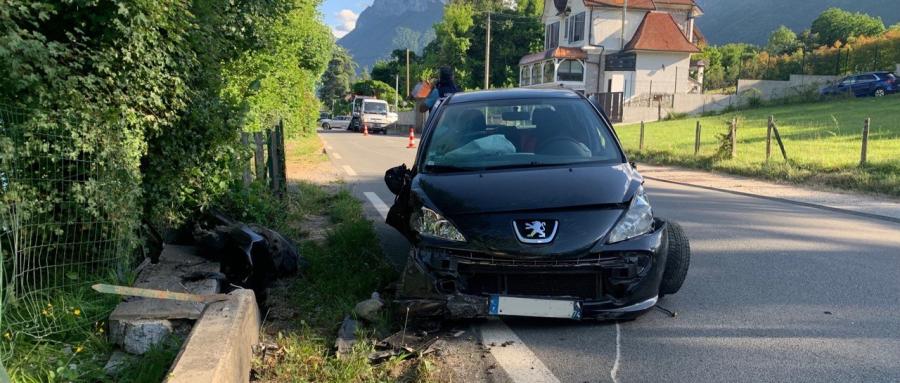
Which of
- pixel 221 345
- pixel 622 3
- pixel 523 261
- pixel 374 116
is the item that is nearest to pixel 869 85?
pixel 622 3

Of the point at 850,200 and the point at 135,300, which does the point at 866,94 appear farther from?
the point at 135,300

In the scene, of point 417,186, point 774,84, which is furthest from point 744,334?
point 774,84

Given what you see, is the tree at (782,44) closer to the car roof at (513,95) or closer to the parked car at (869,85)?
the parked car at (869,85)

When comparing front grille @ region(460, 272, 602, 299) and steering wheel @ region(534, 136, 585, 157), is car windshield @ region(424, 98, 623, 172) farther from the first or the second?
front grille @ region(460, 272, 602, 299)

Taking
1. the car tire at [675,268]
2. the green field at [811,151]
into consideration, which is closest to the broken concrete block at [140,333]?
the car tire at [675,268]

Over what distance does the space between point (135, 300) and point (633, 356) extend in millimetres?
2826

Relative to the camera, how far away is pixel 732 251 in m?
5.98

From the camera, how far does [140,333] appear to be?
3350 millimetres

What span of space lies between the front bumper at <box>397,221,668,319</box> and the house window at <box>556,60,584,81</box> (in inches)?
1616

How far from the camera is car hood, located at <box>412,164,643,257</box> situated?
12.0 feet

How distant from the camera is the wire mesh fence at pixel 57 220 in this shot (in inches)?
131

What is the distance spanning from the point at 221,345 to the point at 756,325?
10.3 ft

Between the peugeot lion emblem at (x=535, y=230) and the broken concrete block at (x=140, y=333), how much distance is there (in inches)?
79.1

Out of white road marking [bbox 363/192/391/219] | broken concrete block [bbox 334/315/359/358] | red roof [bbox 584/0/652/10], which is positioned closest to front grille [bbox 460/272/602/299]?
broken concrete block [bbox 334/315/359/358]
